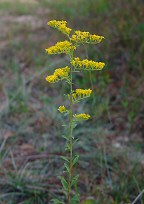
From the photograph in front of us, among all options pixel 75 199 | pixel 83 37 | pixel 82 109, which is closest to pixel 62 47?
pixel 83 37

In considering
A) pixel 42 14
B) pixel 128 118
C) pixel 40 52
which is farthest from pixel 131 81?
pixel 42 14

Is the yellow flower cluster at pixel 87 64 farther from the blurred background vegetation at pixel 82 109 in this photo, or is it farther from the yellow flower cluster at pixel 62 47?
the blurred background vegetation at pixel 82 109

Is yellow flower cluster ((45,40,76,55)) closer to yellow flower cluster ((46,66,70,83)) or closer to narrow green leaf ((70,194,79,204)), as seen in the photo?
yellow flower cluster ((46,66,70,83))

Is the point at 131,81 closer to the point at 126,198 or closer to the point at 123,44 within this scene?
the point at 123,44

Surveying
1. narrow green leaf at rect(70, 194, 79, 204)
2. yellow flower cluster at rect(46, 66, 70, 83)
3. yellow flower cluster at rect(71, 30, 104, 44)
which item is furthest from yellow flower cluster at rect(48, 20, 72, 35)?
narrow green leaf at rect(70, 194, 79, 204)

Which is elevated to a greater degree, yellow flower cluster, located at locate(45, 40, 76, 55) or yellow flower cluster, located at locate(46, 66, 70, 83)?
yellow flower cluster, located at locate(45, 40, 76, 55)

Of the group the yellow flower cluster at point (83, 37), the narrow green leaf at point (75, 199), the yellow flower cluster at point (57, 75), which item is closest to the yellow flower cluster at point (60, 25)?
the yellow flower cluster at point (83, 37)

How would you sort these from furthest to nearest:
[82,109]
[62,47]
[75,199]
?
[82,109] → [75,199] → [62,47]

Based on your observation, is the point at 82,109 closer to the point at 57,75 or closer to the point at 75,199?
the point at 75,199
